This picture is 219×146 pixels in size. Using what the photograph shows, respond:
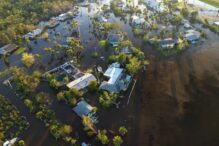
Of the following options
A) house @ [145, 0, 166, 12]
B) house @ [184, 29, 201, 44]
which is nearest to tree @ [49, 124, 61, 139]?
house @ [184, 29, 201, 44]

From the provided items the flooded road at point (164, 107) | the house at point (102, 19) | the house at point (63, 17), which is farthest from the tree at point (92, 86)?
the house at point (63, 17)

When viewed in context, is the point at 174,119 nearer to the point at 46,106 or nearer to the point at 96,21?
the point at 46,106

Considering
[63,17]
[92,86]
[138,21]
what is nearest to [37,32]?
[63,17]

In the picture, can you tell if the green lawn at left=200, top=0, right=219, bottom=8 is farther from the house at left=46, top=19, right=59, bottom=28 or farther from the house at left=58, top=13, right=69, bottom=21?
the house at left=46, top=19, right=59, bottom=28

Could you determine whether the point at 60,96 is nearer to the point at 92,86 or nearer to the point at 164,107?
the point at 92,86

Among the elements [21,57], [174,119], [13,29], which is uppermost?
[13,29]

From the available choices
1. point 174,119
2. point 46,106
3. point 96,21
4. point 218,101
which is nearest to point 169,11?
point 96,21
